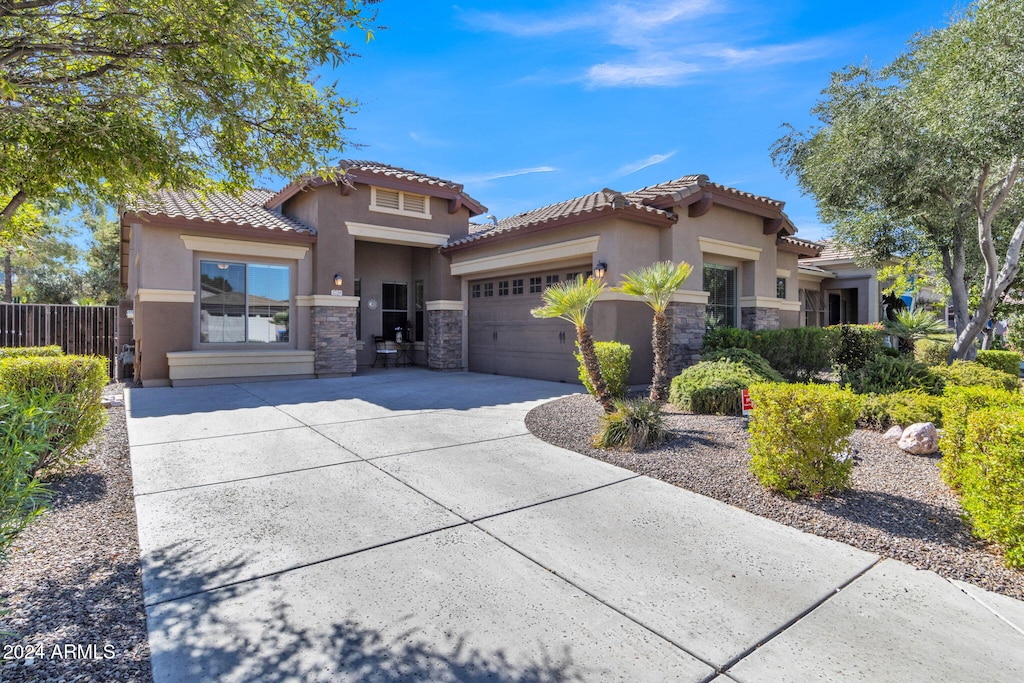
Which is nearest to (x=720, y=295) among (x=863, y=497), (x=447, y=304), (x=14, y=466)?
(x=447, y=304)

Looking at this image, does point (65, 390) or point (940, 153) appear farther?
point (940, 153)

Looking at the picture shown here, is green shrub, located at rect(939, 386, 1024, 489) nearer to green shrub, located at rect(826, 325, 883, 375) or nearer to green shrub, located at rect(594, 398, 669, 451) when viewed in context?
green shrub, located at rect(594, 398, 669, 451)

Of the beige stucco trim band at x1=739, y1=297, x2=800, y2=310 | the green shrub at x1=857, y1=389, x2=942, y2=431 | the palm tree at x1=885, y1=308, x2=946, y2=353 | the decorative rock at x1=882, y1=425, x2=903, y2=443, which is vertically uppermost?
the beige stucco trim band at x1=739, y1=297, x2=800, y2=310

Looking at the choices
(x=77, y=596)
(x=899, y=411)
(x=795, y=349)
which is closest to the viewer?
(x=77, y=596)

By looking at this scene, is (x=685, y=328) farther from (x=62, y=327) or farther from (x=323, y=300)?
(x=62, y=327)

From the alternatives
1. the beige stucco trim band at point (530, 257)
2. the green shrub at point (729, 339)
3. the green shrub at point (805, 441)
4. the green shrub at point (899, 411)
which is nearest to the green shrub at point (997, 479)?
the green shrub at point (805, 441)

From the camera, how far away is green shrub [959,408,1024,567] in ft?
10.7

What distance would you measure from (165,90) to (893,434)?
9142mm

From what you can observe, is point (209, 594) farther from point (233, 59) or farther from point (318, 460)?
point (233, 59)

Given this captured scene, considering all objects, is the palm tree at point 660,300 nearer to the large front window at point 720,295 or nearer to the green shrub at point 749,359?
the green shrub at point 749,359

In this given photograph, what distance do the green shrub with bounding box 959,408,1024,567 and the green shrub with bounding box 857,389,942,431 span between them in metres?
3.25

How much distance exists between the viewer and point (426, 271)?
15.7 meters

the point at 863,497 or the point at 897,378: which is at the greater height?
the point at 897,378

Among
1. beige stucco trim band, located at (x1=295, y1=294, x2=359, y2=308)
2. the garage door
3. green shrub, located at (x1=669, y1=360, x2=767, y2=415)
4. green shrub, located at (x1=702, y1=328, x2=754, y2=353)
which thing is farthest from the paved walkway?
beige stucco trim band, located at (x1=295, y1=294, x2=359, y2=308)
